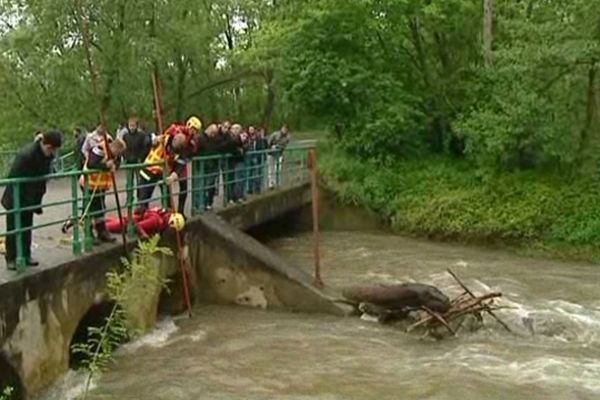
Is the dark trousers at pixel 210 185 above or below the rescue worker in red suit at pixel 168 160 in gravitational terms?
below

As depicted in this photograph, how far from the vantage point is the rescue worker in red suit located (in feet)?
40.4

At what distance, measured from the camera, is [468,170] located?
24.2 m

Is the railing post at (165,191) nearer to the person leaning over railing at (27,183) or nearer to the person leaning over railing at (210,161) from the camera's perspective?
the person leaning over railing at (210,161)

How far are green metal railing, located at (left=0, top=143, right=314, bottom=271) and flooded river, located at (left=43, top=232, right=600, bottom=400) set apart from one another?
1.70 m

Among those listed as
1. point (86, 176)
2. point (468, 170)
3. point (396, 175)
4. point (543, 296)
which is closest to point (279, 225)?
point (396, 175)

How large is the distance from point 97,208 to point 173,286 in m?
2.93

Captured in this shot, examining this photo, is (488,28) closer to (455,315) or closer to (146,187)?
(455,315)

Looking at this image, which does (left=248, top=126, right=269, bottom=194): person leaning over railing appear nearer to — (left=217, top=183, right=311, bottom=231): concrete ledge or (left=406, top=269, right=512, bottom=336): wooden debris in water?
(left=217, top=183, right=311, bottom=231): concrete ledge

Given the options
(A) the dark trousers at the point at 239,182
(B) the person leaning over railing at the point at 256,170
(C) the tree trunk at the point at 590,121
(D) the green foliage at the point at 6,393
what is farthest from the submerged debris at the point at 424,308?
(C) the tree trunk at the point at 590,121

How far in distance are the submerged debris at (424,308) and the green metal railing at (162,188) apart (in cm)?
334

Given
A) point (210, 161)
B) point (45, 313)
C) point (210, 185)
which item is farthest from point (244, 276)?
point (45, 313)

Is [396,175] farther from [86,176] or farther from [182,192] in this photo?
[86,176]

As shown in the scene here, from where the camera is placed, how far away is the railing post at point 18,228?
8.63 m

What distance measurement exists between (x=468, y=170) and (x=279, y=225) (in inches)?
218
